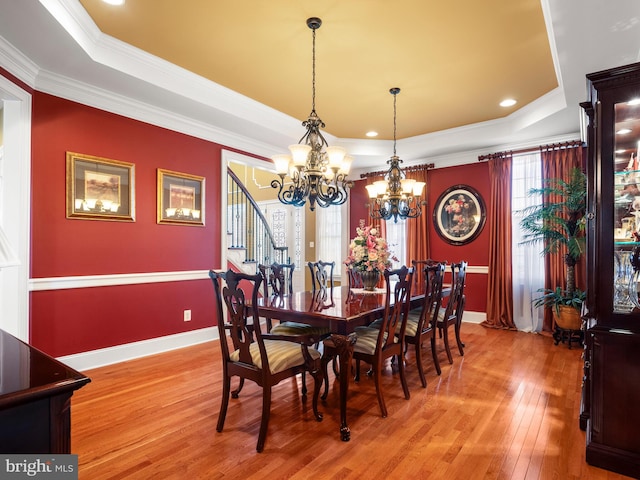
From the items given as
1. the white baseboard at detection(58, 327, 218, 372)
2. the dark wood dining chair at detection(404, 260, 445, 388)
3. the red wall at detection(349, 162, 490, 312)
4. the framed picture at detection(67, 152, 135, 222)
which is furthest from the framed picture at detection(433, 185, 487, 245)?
the framed picture at detection(67, 152, 135, 222)

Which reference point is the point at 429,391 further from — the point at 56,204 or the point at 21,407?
the point at 56,204

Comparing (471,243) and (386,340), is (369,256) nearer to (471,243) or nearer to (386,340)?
(386,340)

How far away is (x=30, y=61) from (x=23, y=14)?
0.73m

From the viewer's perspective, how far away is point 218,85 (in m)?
3.90

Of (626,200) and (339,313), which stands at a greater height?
(626,200)

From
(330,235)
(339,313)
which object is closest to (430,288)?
(339,313)

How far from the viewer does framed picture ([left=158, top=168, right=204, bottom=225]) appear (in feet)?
13.4

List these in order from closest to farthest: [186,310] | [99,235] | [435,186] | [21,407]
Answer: [21,407]
[99,235]
[186,310]
[435,186]

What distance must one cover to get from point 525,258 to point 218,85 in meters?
4.63

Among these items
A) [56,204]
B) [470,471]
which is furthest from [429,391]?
[56,204]

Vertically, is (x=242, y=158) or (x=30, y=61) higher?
(x=30, y=61)

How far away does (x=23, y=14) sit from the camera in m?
2.36

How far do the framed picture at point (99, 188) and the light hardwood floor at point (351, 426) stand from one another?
152 centimetres

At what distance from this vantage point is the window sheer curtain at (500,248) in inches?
203
